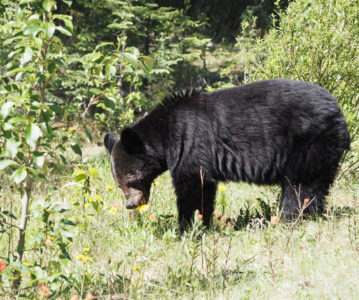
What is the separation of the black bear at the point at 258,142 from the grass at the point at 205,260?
410 mm

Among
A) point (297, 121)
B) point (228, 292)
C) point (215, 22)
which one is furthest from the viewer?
point (215, 22)

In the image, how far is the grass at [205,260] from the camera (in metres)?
3.17

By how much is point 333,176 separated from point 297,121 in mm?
696

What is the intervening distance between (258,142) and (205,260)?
5.07 feet

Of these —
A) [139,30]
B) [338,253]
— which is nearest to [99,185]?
[338,253]

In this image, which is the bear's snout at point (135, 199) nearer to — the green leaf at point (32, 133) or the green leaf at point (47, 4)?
the green leaf at point (32, 133)

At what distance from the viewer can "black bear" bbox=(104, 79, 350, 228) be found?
484cm

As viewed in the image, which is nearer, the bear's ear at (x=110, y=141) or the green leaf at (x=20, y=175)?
the green leaf at (x=20, y=175)

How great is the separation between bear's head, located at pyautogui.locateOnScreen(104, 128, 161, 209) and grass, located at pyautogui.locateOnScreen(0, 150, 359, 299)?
20cm

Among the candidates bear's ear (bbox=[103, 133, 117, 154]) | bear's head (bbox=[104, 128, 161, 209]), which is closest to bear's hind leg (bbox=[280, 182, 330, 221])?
bear's head (bbox=[104, 128, 161, 209])

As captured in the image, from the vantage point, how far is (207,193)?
5.00 metres

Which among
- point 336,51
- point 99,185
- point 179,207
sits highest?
point 336,51

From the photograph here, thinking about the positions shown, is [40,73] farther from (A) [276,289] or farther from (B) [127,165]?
(B) [127,165]

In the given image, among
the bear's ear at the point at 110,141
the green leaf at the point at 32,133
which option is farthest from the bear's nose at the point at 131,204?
the green leaf at the point at 32,133
